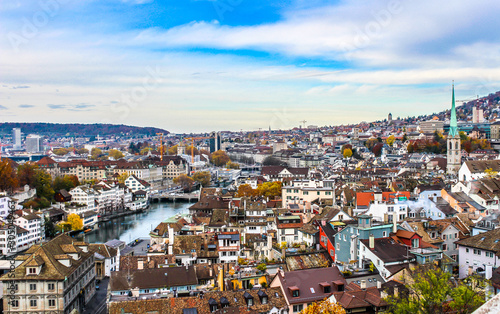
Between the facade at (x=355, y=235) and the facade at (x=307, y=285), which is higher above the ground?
the facade at (x=355, y=235)

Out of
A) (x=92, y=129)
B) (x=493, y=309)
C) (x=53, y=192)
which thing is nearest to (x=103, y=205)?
(x=53, y=192)

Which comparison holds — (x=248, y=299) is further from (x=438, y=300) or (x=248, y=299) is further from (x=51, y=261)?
(x=51, y=261)

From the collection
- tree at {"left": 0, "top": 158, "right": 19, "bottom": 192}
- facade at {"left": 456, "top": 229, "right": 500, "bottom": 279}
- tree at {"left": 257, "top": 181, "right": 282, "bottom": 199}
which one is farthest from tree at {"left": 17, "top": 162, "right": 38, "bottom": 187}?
facade at {"left": 456, "top": 229, "right": 500, "bottom": 279}

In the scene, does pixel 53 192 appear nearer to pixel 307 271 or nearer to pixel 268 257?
pixel 268 257

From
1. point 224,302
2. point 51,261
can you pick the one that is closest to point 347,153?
point 51,261

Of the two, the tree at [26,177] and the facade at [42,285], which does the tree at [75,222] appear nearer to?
the tree at [26,177]

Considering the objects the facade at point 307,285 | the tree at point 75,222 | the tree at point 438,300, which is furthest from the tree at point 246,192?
the tree at point 438,300

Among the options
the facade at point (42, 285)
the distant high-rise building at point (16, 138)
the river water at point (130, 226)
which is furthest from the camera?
the distant high-rise building at point (16, 138)
